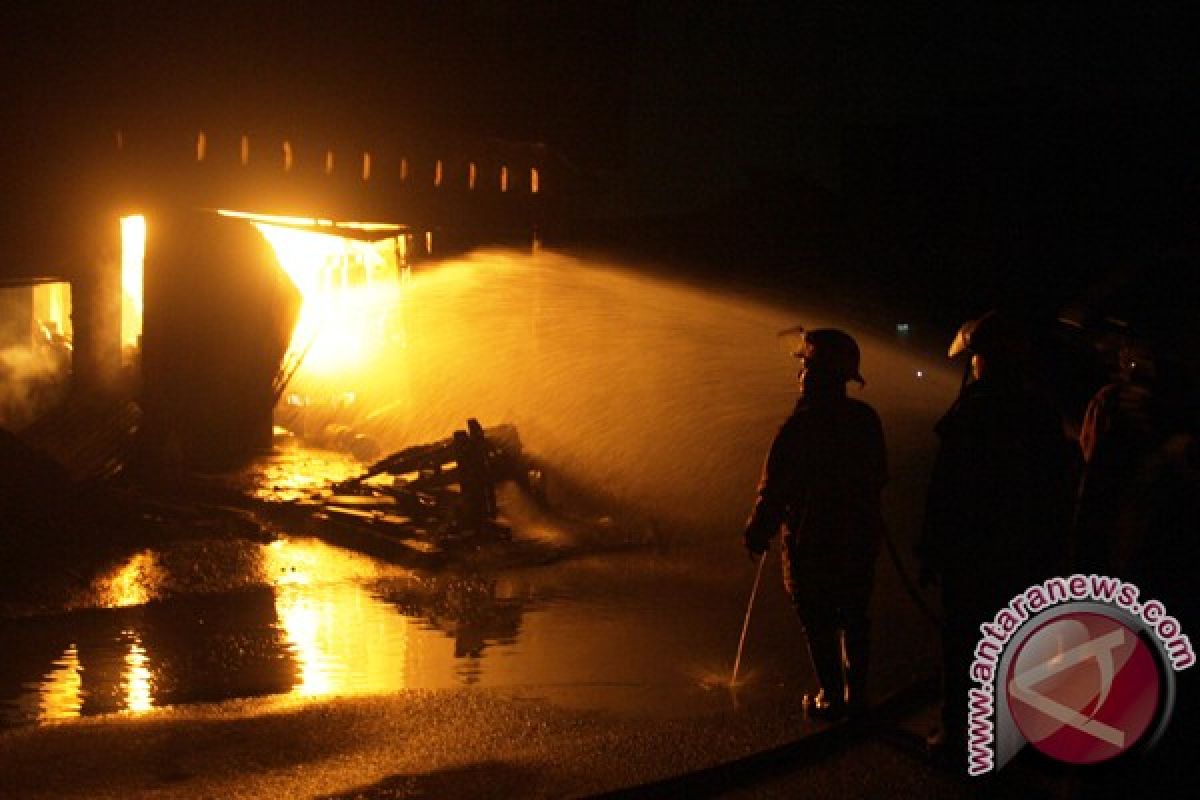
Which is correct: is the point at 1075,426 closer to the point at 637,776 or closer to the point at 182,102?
the point at 637,776

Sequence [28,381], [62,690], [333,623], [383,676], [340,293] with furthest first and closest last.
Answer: [28,381] → [340,293] → [333,623] → [383,676] → [62,690]

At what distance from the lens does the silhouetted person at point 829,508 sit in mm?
6988

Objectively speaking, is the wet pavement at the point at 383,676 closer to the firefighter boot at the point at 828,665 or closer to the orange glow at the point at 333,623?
the orange glow at the point at 333,623

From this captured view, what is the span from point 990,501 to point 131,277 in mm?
15819

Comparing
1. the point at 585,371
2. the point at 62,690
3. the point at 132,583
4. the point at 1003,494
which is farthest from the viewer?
the point at 585,371

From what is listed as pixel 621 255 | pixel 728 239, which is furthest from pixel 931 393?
pixel 621 255

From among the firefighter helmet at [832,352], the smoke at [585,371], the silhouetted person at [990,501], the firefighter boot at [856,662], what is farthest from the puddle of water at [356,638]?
the smoke at [585,371]

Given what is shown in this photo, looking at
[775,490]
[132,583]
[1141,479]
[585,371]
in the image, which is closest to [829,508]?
[775,490]

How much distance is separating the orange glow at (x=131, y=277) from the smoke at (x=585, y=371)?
303 centimetres

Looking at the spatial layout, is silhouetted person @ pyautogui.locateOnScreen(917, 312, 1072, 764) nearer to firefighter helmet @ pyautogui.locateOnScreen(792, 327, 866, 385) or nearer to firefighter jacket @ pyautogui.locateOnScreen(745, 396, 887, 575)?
firefighter jacket @ pyautogui.locateOnScreen(745, 396, 887, 575)

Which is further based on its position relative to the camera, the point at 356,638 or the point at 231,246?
the point at 231,246

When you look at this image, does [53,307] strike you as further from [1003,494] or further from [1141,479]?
[1141,479]

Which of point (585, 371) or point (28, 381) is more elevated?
point (585, 371)

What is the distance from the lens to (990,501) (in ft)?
20.9
